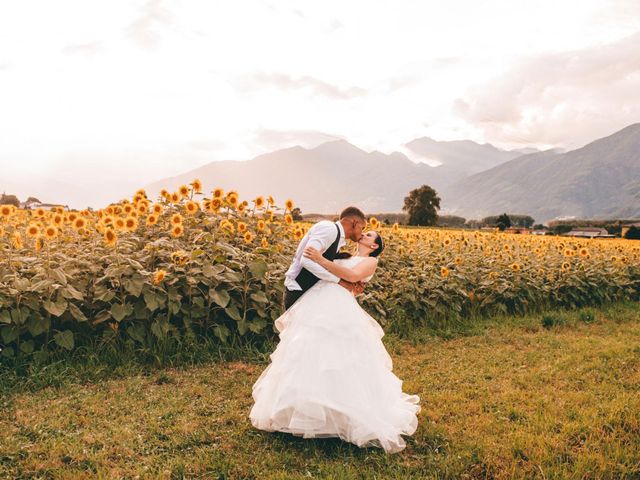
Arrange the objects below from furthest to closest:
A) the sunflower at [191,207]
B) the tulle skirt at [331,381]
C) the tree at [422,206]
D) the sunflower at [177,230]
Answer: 1. the tree at [422,206]
2. the sunflower at [191,207]
3. the sunflower at [177,230]
4. the tulle skirt at [331,381]

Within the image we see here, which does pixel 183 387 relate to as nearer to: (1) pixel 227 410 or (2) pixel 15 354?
(1) pixel 227 410

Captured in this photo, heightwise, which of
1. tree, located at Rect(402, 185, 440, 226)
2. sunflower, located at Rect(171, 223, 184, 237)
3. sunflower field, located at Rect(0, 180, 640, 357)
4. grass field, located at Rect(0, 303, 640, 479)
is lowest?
grass field, located at Rect(0, 303, 640, 479)

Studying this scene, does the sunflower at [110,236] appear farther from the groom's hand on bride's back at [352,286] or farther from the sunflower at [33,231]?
the groom's hand on bride's back at [352,286]

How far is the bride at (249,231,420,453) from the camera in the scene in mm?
4168

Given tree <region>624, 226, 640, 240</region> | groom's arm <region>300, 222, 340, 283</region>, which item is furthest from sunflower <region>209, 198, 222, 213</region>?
tree <region>624, 226, 640, 240</region>

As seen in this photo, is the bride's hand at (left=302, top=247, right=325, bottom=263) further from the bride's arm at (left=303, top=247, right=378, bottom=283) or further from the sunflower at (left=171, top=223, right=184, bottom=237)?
the sunflower at (left=171, top=223, right=184, bottom=237)

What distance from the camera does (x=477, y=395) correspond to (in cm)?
576

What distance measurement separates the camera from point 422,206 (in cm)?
6744

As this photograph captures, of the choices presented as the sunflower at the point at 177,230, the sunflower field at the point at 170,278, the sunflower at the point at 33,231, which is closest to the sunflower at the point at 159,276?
the sunflower field at the point at 170,278

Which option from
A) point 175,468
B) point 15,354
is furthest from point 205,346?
point 175,468

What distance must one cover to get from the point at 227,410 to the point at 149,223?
3.17 m

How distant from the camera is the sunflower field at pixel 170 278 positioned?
6.02 m

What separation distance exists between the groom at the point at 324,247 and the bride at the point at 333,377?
0.08 m

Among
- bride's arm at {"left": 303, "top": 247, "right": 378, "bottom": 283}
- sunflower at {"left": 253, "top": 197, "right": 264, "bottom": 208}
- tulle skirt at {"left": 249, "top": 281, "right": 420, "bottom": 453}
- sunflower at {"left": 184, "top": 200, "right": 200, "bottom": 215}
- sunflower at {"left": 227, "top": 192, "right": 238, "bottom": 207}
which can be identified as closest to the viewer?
tulle skirt at {"left": 249, "top": 281, "right": 420, "bottom": 453}
